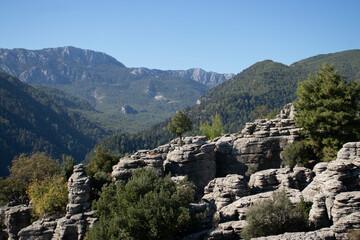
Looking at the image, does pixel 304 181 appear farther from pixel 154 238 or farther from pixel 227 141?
pixel 154 238

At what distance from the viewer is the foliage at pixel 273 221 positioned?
901 inches

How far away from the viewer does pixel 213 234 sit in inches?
968

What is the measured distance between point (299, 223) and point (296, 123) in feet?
67.4

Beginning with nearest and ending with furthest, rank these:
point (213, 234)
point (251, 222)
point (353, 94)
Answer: point (251, 222) → point (213, 234) → point (353, 94)

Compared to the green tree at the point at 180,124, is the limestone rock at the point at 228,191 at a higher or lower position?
lower

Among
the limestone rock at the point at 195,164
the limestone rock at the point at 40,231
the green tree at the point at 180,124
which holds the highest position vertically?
the green tree at the point at 180,124

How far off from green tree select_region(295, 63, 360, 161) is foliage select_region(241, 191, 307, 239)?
50.5 ft

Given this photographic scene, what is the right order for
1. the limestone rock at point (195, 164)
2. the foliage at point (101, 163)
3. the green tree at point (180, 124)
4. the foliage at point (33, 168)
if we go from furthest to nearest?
the foliage at point (33, 168) → the green tree at point (180, 124) → the foliage at point (101, 163) → the limestone rock at point (195, 164)

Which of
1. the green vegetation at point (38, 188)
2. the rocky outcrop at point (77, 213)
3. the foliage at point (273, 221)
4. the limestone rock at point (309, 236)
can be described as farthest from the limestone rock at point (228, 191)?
the green vegetation at point (38, 188)

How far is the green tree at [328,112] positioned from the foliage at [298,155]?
0.97 meters

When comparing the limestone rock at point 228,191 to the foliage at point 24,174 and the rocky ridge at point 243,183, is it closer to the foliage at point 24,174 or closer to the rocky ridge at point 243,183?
the rocky ridge at point 243,183

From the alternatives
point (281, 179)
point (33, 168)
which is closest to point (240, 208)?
point (281, 179)

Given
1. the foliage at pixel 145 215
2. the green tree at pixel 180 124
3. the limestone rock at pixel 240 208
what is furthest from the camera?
the green tree at pixel 180 124

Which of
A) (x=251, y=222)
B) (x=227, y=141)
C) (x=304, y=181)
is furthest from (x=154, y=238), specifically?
(x=227, y=141)
